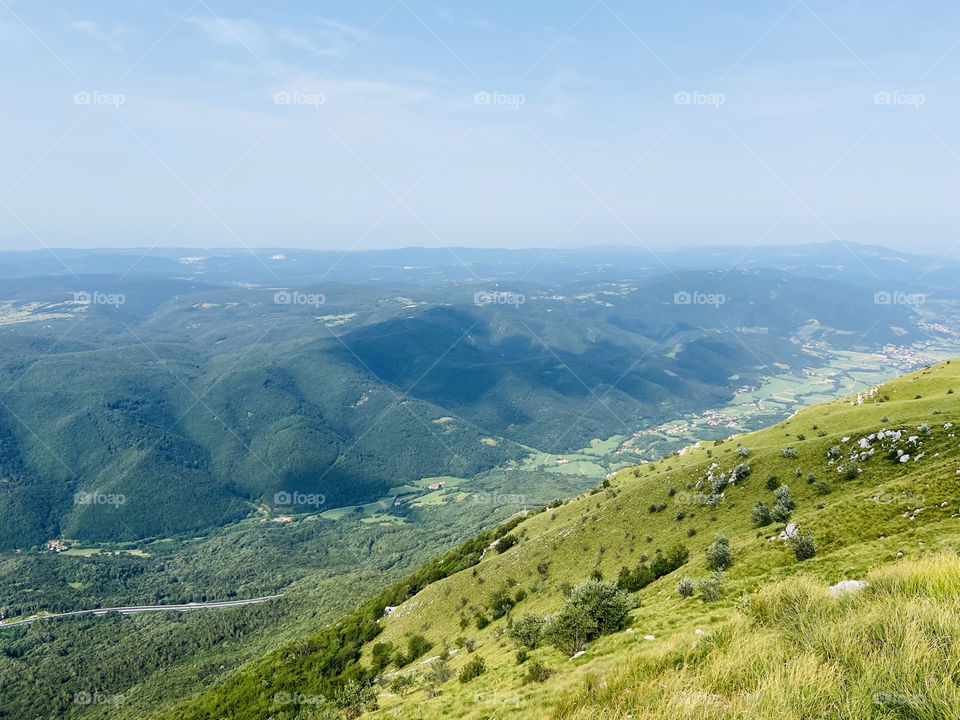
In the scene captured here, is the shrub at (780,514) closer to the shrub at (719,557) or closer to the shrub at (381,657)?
the shrub at (719,557)

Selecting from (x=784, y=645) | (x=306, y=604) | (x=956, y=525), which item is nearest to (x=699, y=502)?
(x=956, y=525)

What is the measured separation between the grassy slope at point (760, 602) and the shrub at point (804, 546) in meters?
0.60

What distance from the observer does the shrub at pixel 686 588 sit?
1119 inches

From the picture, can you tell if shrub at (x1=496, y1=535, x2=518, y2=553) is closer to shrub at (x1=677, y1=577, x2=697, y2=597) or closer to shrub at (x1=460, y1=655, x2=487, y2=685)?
shrub at (x1=460, y1=655, x2=487, y2=685)

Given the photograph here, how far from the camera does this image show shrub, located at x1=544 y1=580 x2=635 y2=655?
2731cm

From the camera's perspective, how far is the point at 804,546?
92.0ft

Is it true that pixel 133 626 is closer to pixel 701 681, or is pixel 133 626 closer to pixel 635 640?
pixel 635 640

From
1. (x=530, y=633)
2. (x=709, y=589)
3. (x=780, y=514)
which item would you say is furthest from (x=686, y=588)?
(x=780, y=514)

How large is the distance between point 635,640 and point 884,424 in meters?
41.1

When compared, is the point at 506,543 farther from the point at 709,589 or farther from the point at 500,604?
the point at 709,589

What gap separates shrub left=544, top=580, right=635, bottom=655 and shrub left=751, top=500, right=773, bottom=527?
18.6m

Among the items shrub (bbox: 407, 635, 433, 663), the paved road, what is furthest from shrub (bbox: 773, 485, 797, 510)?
the paved road

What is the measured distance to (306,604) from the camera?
498ft

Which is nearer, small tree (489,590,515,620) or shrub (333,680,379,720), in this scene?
shrub (333,680,379,720)
